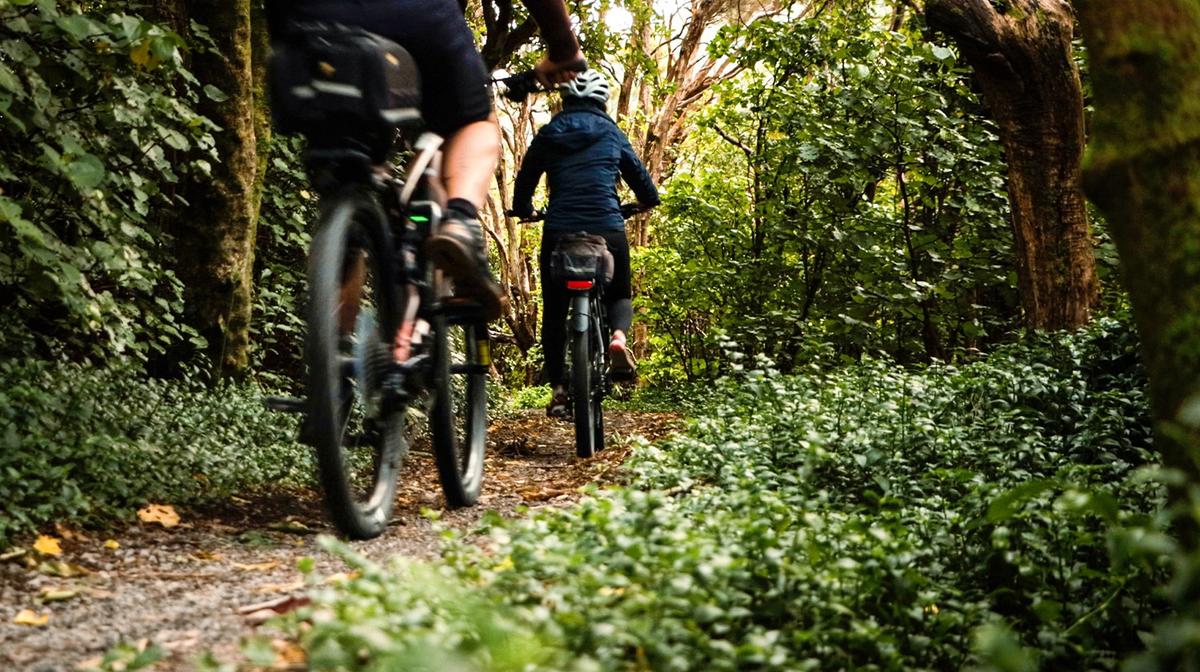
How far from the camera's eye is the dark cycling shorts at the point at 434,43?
3.27m

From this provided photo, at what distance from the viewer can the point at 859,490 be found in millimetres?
3824

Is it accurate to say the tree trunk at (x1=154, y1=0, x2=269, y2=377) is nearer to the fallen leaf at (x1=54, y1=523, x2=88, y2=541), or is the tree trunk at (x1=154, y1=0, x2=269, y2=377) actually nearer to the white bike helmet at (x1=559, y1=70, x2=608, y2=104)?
the white bike helmet at (x1=559, y1=70, x2=608, y2=104)

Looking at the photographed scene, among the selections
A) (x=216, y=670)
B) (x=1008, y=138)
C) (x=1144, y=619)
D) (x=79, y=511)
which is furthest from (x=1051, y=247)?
(x=216, y=670)

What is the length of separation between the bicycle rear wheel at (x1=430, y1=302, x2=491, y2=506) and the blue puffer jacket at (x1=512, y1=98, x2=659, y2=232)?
7.36 ft

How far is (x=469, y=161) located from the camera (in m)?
3.65

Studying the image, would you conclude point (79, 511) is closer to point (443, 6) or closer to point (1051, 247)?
point (443, 6)

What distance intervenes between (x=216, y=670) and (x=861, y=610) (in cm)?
139

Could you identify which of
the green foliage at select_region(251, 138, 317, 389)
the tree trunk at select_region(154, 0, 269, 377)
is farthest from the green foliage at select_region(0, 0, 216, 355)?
the green foliage at select_region(251, 138, 317, 389)

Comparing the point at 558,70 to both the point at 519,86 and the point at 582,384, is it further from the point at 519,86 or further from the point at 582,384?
the point at 582,384

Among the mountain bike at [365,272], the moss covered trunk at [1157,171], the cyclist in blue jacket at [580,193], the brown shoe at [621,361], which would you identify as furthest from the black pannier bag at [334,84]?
the brown shoe at [621,361]

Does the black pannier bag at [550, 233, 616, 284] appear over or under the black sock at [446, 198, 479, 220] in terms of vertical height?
over

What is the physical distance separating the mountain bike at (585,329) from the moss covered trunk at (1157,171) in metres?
3.83

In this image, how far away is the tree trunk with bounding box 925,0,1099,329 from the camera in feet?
21.3

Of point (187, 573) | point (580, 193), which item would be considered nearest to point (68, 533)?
point (187, 573)
